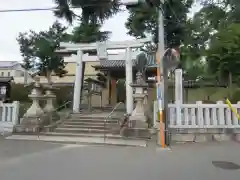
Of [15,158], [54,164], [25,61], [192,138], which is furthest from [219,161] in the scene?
[25,61]

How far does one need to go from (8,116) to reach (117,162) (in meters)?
7.65

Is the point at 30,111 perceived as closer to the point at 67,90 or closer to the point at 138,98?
the point at 138,98

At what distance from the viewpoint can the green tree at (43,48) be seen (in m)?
21.7

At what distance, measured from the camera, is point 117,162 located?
621 centimetres

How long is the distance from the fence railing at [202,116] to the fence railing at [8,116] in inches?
291

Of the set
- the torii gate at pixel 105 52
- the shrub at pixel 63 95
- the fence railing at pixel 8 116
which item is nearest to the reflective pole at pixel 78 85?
the torii gate at pixel 105 52

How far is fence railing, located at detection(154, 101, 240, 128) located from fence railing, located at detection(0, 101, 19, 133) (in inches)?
291

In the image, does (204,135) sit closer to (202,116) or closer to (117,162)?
(202,116)

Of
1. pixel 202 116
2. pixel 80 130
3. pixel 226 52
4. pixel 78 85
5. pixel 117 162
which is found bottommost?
pixel 117 162

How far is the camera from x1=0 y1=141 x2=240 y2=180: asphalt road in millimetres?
5008

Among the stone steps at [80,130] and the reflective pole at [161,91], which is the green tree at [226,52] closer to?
the reflective pole at [161,91]

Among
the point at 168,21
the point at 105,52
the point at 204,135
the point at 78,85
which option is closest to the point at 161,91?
the point at 204,135

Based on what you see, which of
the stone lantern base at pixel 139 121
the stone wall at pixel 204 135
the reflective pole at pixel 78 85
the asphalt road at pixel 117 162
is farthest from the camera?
the reflective pole at pixel 78 85

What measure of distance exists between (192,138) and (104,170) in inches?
194
